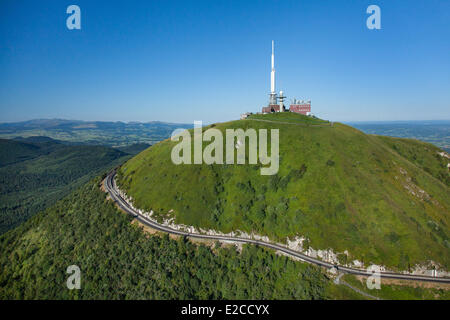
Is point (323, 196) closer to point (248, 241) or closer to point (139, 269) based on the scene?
point (248, 241)

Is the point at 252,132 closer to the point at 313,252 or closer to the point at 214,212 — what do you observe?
the point at 214,212

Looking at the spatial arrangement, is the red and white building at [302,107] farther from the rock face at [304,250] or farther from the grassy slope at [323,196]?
the rock face at [304,250]

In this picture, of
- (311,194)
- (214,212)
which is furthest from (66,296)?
(311,194)

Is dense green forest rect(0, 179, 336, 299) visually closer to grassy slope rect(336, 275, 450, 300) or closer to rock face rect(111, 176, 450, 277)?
rock face rect(111, 176, 450, 277)

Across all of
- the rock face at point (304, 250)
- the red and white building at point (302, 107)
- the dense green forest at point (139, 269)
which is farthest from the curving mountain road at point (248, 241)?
the red and white building at point (302, 107)

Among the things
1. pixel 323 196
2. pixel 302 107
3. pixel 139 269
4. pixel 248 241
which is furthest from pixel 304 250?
pixel 302 107

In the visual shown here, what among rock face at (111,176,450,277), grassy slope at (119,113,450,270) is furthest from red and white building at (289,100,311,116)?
rock face at (111,176,450,277)
